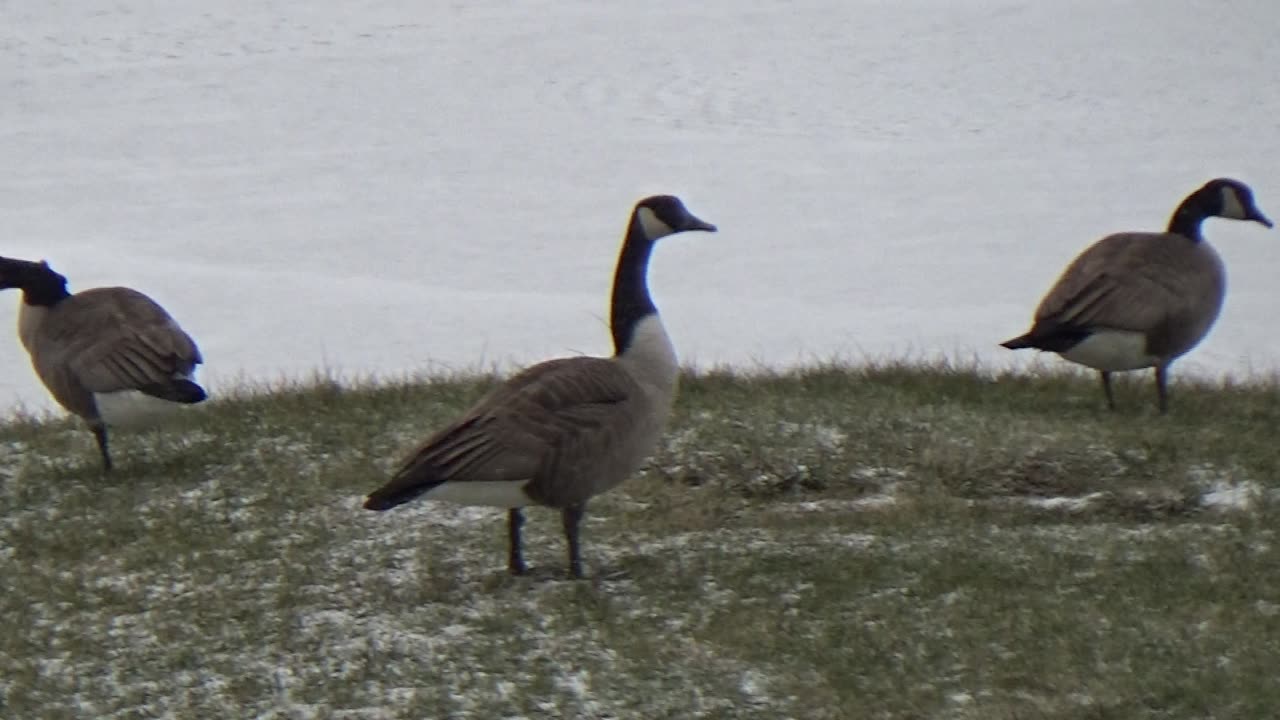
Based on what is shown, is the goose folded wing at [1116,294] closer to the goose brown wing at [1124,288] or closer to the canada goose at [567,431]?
the goose brown wing at [1124,288]

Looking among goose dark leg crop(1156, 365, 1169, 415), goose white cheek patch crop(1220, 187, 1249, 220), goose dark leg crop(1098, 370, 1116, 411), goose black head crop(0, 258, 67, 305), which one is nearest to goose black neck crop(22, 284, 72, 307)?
goose black head crop(0, 258, 67, 305)

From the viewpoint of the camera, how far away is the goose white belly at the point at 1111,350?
30.5 ft

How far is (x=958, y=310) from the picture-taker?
18.2 m

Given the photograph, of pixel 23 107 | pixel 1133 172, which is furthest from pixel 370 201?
pixel 1133 172

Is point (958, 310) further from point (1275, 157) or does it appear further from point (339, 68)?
point (339, 68)

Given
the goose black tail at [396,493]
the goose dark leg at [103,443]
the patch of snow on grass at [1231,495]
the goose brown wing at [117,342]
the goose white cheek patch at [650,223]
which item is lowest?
the patch of snow on grass at [1231,495]

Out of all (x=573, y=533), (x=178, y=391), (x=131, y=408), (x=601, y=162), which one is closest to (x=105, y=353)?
(x=131, y=408)

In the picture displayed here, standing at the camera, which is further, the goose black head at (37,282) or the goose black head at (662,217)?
the goose black head at (37,282)

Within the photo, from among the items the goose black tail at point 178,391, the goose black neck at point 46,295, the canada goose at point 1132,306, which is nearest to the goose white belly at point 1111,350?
the canada goose at point 1132,306

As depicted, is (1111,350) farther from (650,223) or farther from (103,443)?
(103,443)

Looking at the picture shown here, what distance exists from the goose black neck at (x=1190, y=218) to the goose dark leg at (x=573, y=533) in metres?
5.35

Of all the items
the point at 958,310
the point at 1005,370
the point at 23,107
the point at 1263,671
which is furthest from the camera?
the point at 23,107

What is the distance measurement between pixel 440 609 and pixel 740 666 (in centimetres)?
132

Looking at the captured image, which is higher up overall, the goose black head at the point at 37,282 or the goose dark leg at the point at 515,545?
the goose black head at the point at 37,282
